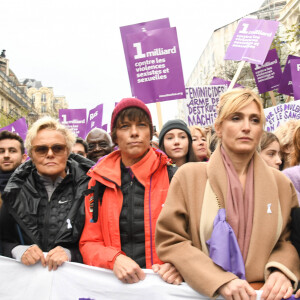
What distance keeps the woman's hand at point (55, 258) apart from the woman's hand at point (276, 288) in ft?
3.85

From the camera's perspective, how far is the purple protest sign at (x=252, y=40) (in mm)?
6527

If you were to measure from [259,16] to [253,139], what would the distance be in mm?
47821

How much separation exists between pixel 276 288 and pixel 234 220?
0.34m

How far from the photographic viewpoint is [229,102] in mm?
1949

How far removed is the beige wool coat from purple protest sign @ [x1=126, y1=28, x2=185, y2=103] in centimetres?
349

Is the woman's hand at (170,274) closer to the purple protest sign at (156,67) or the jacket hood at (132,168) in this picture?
the jacket hood at (132,168)

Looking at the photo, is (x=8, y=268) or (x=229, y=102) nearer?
(x=229, y=102)

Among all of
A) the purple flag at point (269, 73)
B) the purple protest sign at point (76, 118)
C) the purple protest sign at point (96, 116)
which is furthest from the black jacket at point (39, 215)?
the purple protest sign at point (76, 118)

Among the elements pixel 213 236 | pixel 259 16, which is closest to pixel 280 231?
pixel 213 236

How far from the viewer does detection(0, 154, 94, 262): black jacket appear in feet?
7.79

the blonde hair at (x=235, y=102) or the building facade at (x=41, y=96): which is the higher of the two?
the building facade at (x=41, y=96)

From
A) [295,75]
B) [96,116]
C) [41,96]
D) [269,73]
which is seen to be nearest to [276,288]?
[295,75]

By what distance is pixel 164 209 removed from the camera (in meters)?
1.87

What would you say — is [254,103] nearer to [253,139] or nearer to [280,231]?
[253,139]
